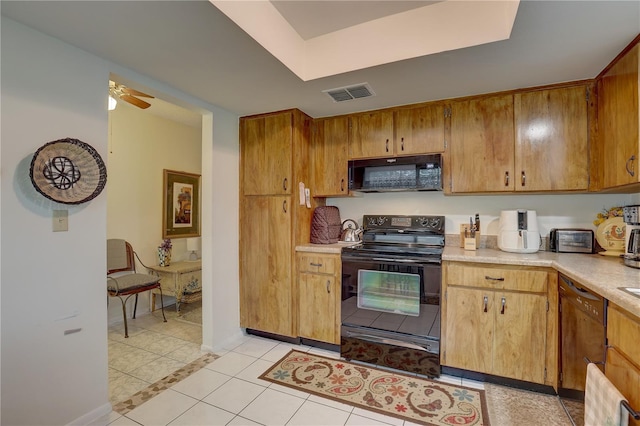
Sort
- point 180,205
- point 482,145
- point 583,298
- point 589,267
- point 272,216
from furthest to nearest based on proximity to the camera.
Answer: point 180,205 → point 272,216 → point 482,145 → point 589,267 → point 583,298

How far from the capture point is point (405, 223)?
2.80 m

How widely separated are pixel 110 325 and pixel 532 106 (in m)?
4.54

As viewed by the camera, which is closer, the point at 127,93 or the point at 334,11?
the point at 334,11

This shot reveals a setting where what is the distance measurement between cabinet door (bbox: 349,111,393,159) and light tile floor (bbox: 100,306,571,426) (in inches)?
73.8

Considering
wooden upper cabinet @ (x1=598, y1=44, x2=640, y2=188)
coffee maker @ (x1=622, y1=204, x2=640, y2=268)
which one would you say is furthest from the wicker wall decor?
coffee maker @ (x1=622, y1=204, x2=640, y2=268)

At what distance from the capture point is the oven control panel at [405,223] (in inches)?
107

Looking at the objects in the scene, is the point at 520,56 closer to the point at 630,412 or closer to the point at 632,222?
the point at 632,222

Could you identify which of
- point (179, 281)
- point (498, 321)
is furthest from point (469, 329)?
point (179, 281)

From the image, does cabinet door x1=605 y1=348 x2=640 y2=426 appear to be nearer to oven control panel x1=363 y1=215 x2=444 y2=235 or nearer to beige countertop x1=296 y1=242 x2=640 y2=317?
beige countertop x1=296 y1=242 x2=640 y2=317

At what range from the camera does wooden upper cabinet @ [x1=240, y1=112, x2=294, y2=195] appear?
2.80 metres

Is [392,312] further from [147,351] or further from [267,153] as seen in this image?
[147,351]

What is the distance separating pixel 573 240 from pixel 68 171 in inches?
137

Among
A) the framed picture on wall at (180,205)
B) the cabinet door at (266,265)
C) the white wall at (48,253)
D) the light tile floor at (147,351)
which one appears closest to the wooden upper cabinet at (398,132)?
the cabinet door at (266,265)

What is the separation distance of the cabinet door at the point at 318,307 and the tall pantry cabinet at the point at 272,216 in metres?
0.09
